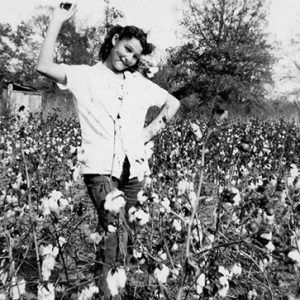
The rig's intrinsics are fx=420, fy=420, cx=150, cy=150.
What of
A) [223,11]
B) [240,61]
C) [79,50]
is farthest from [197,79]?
[79,50]

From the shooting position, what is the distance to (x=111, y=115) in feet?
6.47

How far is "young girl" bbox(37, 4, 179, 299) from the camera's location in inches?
75.0

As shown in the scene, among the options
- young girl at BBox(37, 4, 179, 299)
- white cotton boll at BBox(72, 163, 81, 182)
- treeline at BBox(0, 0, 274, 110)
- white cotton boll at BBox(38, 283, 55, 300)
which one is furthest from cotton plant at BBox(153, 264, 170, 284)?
treeline at BBox(0, 0, 274, 110)

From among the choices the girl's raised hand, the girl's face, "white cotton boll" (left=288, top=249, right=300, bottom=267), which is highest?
the girl's raised hand

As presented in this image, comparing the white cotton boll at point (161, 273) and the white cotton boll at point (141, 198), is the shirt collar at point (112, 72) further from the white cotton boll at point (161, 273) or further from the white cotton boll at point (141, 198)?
the white cotton boll at point (161, 273)

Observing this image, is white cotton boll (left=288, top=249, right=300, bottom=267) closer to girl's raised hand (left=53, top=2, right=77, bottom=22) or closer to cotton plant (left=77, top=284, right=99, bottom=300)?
cotton plant (left=77, top=284, right=99, bottom=300)

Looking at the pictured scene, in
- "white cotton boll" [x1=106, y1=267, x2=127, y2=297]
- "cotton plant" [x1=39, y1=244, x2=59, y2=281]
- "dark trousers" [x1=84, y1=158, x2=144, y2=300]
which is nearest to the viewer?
"white cotton boll" [x1=106, y1=267, x2=127, y2=297]

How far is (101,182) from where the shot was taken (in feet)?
6.30

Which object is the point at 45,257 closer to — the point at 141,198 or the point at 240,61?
the point at 141,198

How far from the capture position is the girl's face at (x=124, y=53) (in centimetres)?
197

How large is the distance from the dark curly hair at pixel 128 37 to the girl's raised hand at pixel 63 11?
41 cm

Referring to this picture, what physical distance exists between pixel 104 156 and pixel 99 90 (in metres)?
0.31

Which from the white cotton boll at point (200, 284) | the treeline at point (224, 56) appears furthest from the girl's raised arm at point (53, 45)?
the treeline at point (224, 56)

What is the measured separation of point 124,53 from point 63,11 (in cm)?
43
